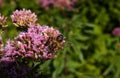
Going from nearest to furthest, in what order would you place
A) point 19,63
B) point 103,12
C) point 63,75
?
point 19,63 → point 63,75 → point 103,12

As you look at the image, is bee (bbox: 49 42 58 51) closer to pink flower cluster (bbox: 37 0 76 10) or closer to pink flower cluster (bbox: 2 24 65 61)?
pink flower cluster (bbox: 2 24 65 61)

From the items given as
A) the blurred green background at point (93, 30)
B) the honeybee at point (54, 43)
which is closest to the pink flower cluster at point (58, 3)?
the blurred green background at point (93, 30)

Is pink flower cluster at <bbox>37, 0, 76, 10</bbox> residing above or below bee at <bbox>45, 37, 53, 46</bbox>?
above

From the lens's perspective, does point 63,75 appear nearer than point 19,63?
No

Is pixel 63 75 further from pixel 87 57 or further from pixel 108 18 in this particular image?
pixel 108 18

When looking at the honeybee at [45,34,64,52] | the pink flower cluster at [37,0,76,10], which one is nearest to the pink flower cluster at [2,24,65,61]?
the honeybee at [45,34,64,52]

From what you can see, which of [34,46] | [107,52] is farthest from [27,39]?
[107,52]

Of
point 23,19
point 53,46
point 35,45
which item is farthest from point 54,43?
point 23,19
